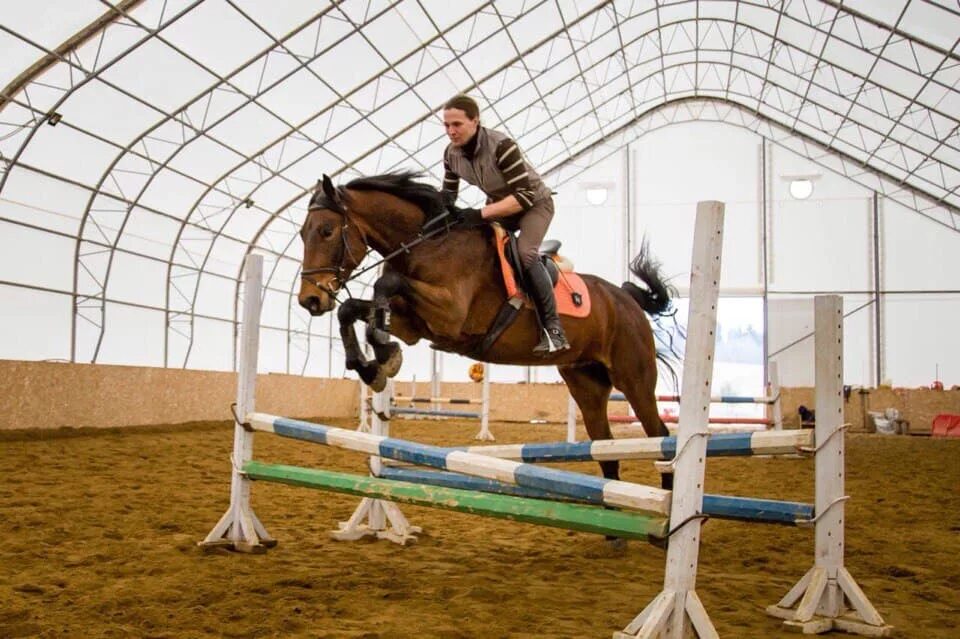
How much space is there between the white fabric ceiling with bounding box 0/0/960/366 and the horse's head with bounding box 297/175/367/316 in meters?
9.50

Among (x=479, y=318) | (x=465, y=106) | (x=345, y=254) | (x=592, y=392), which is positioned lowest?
(x=592, y=392)

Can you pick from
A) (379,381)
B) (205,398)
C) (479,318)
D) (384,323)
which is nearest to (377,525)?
(379,381)

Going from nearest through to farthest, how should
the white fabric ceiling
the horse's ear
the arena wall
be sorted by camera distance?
the horse's ear
the arena wall
the white fabric ceiling

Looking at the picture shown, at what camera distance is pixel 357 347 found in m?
3.88

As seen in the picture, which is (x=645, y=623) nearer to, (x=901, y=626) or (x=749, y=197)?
(x=901, y=626)

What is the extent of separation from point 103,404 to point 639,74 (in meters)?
16.1

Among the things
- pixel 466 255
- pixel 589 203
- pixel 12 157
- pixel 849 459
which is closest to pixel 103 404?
pixel 12 157

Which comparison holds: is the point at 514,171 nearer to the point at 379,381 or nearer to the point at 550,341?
the point at 550,341

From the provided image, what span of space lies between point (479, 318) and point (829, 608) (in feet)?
6.95

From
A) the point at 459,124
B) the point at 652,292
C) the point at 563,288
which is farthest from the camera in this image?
the point at 652,292

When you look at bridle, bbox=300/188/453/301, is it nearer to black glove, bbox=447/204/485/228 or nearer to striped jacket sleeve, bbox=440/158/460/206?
black glove, bbox=447/204/485/228

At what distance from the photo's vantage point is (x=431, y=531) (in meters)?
4.94

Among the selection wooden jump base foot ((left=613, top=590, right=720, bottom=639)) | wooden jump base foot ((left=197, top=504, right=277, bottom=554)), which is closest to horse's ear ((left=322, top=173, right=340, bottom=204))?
wooden jump base foot ((left=197, top=504, right=277, bottom=554))

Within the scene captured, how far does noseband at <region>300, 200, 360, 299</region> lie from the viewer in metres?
3.86
